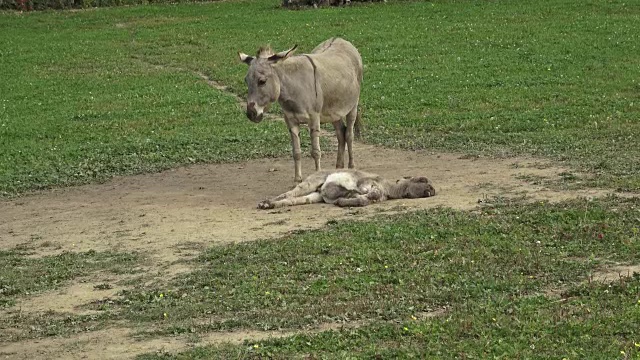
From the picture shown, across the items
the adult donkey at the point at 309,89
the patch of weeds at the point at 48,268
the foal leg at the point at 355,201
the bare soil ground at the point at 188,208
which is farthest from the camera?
the adult donkey at the point at 309,89

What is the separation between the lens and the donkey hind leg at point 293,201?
1400cm

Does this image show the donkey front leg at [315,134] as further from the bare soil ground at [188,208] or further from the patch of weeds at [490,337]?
the patch of weeds at [490,337]

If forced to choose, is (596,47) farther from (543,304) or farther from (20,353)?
(20,353)

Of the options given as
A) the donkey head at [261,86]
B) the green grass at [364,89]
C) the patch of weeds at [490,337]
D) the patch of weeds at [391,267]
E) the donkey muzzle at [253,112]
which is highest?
the donkey head at [261,86]

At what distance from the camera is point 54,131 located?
67.5 ft

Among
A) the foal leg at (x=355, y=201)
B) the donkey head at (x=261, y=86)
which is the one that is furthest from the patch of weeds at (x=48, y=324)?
the donkey head at (x=261, y=86)

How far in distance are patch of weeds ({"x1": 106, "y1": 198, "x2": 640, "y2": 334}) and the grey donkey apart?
3.77 feet

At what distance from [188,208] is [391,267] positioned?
170 inches

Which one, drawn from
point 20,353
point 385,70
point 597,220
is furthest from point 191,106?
point 20,353

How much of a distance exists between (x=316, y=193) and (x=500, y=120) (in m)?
6.10

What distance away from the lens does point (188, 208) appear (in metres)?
14.4

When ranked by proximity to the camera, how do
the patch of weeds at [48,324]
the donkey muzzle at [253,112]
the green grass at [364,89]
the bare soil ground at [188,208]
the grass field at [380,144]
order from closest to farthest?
the grass field at [380,144] < the patch of weeds at [48,324] < the bare soil ground at [188,208] < the donkey muzzle at [253,112] < the green grass at [364,89]

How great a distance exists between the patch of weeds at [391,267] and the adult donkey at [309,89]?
8.96ft

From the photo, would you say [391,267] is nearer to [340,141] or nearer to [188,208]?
[188,208]
